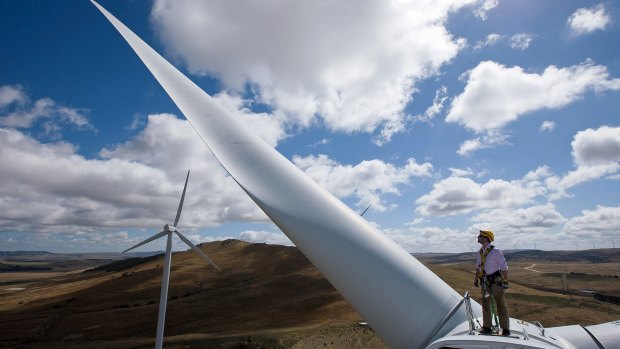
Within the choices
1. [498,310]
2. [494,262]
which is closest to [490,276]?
[494,262]

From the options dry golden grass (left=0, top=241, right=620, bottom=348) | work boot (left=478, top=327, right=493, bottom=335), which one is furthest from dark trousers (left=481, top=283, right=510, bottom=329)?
dry golden grass (left=0, top=241, right=620, bottom=348)

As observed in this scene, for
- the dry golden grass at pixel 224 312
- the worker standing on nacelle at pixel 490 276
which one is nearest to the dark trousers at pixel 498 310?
the worker standing on nacelle at pixel 490 276

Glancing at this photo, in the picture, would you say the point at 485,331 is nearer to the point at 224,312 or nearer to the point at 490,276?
the point at 490,276

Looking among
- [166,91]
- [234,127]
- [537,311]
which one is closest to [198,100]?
[166,91]

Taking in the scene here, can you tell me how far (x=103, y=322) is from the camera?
4669 cm

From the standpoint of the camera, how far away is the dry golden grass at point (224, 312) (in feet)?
93.8

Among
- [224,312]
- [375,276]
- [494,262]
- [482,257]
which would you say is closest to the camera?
[375,276]

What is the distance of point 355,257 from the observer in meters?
6.05

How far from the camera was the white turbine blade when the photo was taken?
19.5 ft

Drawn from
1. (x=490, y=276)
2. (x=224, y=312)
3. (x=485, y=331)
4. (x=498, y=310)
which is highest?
(x=490, y=276)

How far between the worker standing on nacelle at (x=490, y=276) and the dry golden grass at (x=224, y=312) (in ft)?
54.9

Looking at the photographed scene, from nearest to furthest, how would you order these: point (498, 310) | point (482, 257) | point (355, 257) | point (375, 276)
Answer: point (375, 276), point (355, 257), point (498, 310), point (482, 257)

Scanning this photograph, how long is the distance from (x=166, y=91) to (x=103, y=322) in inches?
1930

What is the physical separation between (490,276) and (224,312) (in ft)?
147
